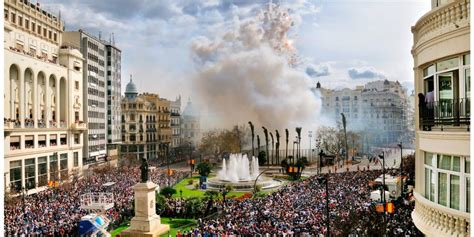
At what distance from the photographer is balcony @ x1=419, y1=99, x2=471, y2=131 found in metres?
3.19

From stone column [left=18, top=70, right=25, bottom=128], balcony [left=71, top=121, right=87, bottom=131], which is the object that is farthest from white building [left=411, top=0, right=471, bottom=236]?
balcony [left=71, top=121, right=87, bottom=131]

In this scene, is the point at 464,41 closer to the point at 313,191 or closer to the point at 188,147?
the point at 313,191

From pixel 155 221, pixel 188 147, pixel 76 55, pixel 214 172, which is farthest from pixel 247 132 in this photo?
pixel 155 221

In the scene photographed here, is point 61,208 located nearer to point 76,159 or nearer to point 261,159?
point 76,159

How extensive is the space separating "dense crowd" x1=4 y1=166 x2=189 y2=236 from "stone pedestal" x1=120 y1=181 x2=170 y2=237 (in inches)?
106

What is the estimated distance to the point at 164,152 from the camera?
104 ft

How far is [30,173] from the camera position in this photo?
15578mm

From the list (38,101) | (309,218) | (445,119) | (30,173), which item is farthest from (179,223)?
(445,119)

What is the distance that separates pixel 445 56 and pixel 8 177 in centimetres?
1393

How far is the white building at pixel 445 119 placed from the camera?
10.3 feet

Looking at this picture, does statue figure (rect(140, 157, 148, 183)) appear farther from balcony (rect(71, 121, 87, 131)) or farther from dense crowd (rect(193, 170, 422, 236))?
balcony (rect(71, 121, 87, 131))

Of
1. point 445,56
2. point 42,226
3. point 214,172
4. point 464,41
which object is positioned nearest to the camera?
point 464,41

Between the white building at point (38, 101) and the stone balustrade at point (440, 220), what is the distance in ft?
42.6

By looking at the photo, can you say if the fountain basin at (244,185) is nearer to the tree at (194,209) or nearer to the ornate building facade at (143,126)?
the tree at (194,209)
